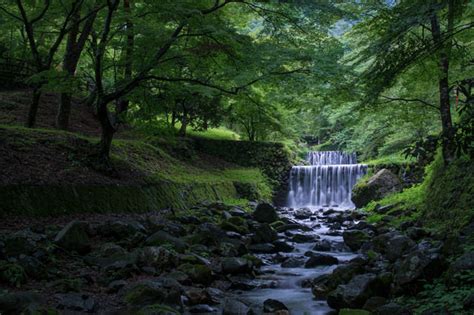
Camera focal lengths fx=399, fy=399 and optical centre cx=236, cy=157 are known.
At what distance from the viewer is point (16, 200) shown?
7895 millimetres

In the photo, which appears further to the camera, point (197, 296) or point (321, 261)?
point (321, 261)

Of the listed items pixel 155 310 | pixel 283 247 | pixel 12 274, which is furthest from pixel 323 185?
pixel 12 274

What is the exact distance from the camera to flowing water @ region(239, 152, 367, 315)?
256 inches

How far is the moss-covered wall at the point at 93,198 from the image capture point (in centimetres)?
794

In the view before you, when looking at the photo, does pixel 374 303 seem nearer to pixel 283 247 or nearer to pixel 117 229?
pixel 283 247

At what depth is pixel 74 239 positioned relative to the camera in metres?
6.84

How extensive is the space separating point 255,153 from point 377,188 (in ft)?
30.6

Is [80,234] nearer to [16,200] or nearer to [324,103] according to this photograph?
[16,200]

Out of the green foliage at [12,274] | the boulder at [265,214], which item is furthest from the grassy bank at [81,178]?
the green foliage at [12,274]

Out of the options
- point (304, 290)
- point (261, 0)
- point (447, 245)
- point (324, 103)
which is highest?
point (261, 0)

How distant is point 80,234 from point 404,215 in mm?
8983

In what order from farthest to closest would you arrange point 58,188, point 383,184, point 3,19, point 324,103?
point 383,184, point 3,19, point 324,103, point 58,188

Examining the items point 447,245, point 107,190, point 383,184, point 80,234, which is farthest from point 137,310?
point 383,184

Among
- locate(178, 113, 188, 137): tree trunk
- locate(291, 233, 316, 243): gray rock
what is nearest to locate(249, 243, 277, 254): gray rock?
locate(291, 233, 316, 243): gray rock
